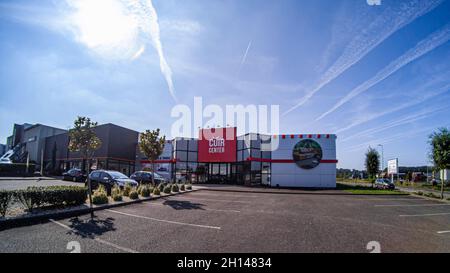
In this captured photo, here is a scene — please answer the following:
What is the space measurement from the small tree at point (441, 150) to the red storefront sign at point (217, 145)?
20.1 m

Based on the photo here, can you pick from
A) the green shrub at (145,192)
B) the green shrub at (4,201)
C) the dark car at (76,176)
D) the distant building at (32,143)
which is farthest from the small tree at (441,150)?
the distant building at (32,143)

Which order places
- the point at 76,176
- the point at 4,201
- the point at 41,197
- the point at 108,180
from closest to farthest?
1. the point at 4,201
2. the point at 41,197
3. the point at 108,180
4. the point at 76,176

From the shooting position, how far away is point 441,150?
731 inches

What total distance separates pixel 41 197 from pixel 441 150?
94.3ft

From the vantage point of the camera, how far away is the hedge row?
23.6 ft

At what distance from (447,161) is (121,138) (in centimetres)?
3940

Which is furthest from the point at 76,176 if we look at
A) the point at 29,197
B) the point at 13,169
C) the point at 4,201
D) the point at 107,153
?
the point at 13,169

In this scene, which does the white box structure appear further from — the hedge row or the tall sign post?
the hedge row

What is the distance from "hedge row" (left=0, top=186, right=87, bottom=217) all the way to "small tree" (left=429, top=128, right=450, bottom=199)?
1060 inches

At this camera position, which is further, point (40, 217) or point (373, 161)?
point (373, 161)

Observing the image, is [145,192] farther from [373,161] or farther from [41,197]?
[373,161]

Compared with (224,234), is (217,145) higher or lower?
higher
